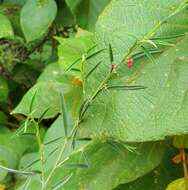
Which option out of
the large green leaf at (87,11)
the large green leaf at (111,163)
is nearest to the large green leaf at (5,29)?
the large green leaf at (87,11)

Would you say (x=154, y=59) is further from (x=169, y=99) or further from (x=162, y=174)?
(x=162, y=174)

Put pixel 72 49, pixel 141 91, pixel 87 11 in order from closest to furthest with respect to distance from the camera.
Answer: pixel 141 91 < pixel 72 49 < pixel 87 11

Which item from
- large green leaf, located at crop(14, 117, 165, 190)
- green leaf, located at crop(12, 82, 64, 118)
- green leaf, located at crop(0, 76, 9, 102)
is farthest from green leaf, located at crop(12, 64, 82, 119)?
green leaf, located at crop(0, 76, 9, 102)

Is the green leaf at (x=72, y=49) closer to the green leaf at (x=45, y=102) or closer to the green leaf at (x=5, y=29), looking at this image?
the green leaf at (x=45, y=102)

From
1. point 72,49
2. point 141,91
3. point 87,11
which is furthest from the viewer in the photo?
point 87,11

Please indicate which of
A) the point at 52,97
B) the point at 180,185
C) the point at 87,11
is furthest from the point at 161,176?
the point at 87,11

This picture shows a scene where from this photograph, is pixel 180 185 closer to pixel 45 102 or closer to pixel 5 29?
pixel 45 102
